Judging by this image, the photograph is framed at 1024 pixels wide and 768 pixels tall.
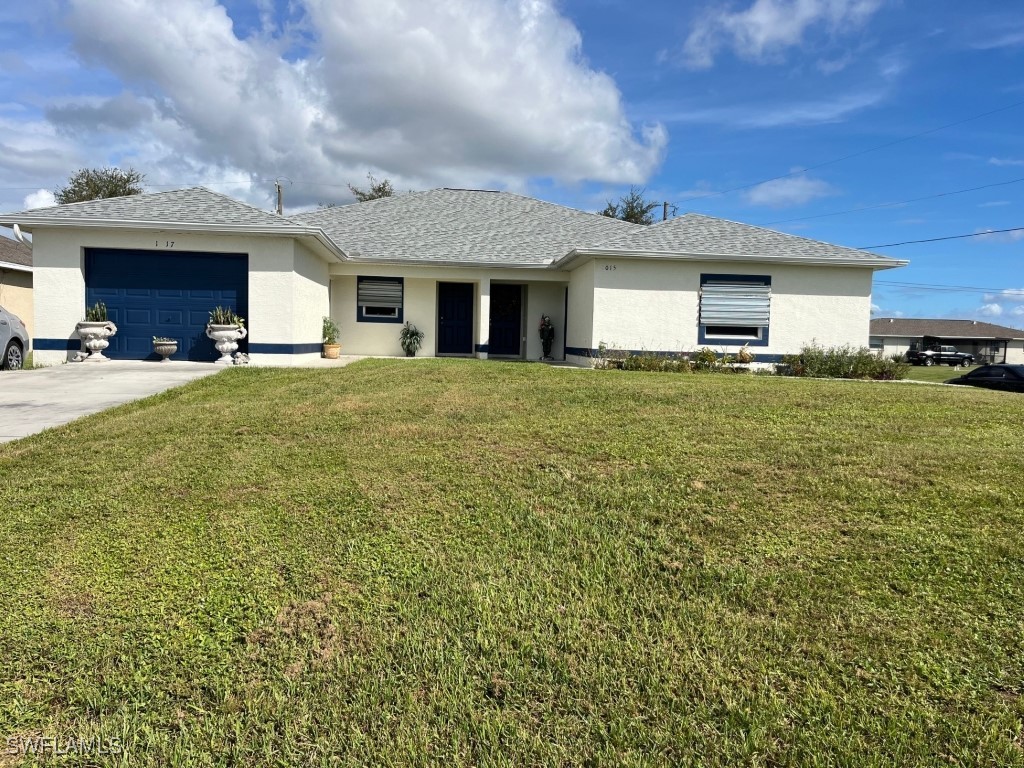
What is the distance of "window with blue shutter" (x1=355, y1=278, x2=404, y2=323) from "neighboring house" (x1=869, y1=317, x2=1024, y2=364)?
56.3 meters

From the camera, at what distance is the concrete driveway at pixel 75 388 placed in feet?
22.9

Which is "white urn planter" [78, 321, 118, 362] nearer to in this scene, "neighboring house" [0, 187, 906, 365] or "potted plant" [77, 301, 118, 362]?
"potted plant" [77, 301, 118, 362]

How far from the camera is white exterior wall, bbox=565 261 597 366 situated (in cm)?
1512

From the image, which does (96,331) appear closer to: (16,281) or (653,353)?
(16,281)

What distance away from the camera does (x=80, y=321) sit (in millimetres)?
12969

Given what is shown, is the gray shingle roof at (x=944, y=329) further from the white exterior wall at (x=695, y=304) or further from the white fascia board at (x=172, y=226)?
the white fascia board at (x=172, y=226)

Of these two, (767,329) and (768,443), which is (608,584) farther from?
(767,329)

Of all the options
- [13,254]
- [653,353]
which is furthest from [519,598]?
[13,254]

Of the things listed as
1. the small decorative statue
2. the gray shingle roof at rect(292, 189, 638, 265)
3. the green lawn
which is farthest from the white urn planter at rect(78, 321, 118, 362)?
the small decorative statue

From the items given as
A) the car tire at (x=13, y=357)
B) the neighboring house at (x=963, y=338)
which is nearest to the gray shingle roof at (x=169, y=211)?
the car tire at (x=13, y=357)

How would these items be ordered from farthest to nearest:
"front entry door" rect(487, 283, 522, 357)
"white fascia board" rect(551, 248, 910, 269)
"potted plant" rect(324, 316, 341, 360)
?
"front entry door" rect(487, 283, 522, 357) → "potted plant" rect(324, 316, 341, 360) → "white fascia board" rect(551, 248, 910, 269)

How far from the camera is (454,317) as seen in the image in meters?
18.5

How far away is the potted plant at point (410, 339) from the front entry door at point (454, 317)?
0.95 metres

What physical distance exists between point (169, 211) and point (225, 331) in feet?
10.2
